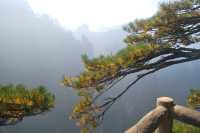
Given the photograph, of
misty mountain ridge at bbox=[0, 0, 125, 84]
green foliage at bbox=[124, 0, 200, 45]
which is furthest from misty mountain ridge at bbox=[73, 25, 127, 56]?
green foliage at bbox=[124, 0, 200, 45]

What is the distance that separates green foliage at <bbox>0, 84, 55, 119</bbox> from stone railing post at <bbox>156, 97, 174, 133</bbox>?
4.06ft

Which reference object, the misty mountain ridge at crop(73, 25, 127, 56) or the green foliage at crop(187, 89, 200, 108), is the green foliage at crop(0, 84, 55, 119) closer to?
the green foliage at crop(187, 89, 200, 108)

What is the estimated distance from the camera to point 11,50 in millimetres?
73125

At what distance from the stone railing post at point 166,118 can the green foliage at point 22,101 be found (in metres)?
1.24

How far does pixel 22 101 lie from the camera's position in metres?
3.52

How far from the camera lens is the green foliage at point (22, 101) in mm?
3414

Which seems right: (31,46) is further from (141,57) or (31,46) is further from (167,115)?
(167,115)

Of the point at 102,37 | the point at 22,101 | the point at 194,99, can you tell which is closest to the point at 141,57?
the point at 194,99

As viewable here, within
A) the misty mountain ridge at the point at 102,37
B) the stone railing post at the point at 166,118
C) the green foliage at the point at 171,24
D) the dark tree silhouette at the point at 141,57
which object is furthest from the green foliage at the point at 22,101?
the misty mountain ridge at the point at 102,37

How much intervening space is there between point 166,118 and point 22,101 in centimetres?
161

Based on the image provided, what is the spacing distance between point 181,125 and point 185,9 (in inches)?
97.0

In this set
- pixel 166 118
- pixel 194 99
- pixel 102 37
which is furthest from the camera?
pixel 102 37

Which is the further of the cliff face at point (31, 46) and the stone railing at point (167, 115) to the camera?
the cliff face at point (31, 46)

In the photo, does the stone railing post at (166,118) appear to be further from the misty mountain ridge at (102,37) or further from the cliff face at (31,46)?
the misty mountain ridge at (102,37)
